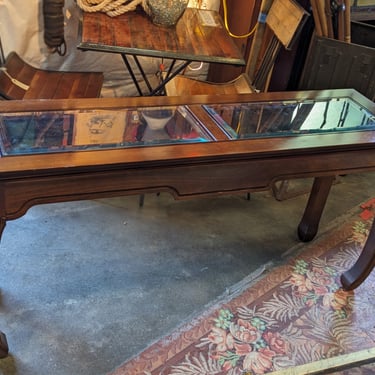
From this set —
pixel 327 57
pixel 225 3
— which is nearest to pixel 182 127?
pixel 327 57

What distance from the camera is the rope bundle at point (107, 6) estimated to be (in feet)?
6.60

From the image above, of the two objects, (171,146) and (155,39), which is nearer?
(171,146)

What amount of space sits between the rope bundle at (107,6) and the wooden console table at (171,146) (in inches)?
31.5

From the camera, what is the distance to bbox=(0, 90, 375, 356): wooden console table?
42.2 inches

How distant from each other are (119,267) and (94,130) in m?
0.68

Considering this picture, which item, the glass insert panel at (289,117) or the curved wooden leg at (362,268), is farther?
the curved wooden leg at (362,268)

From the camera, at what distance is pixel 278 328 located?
156cm

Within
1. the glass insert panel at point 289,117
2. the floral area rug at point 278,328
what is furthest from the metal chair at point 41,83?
the floral area rug at point 278,328

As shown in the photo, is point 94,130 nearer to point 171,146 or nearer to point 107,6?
point 171,146

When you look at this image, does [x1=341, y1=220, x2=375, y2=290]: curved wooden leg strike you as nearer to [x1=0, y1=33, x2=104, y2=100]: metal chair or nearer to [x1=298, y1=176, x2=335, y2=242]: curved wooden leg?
[x1=298, y1=176, x2=335, y2=242]: curved wooden leg

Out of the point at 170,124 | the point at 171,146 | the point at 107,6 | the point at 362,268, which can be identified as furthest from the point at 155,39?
the point at 362,268

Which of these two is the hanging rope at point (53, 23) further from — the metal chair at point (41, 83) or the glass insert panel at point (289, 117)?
the glass insert panel at point (289, 117)

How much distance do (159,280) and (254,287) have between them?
362 mm

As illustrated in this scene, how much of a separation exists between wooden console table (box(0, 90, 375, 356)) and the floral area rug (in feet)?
0.87
